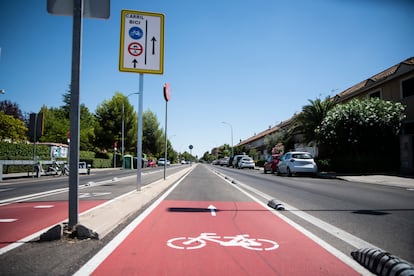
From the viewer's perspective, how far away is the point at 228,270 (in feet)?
10.6

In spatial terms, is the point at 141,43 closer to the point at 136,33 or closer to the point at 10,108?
the point at 136,33

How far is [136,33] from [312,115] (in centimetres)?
2737

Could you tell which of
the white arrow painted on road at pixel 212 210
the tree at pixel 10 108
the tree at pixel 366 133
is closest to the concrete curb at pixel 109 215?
the white arrow painted on road at pixel 212 210

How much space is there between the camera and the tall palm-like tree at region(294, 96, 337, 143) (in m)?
32.2

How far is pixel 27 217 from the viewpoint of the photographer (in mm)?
6043

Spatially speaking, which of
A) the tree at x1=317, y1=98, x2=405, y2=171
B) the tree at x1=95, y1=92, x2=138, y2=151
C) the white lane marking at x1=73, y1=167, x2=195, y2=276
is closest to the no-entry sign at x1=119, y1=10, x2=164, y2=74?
the white lane marking at x1=73, y1=167, x2=195, y2=276

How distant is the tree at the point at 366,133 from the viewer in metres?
21.7

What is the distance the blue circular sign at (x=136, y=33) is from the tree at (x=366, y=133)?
18516 millimetres

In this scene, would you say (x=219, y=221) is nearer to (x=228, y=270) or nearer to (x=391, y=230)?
(x=228, y=270)

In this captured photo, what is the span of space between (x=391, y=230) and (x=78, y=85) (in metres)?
5.80

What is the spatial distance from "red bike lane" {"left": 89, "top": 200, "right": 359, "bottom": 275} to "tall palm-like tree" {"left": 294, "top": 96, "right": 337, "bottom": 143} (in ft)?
92.4

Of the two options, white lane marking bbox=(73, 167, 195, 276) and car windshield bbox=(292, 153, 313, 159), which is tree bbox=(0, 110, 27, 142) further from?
white lane marking bbox=(73, 167, 195, 276)

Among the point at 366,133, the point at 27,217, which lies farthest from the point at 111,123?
the point at 27,217

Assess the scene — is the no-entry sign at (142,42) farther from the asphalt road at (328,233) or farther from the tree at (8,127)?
the tree at (8,127)
